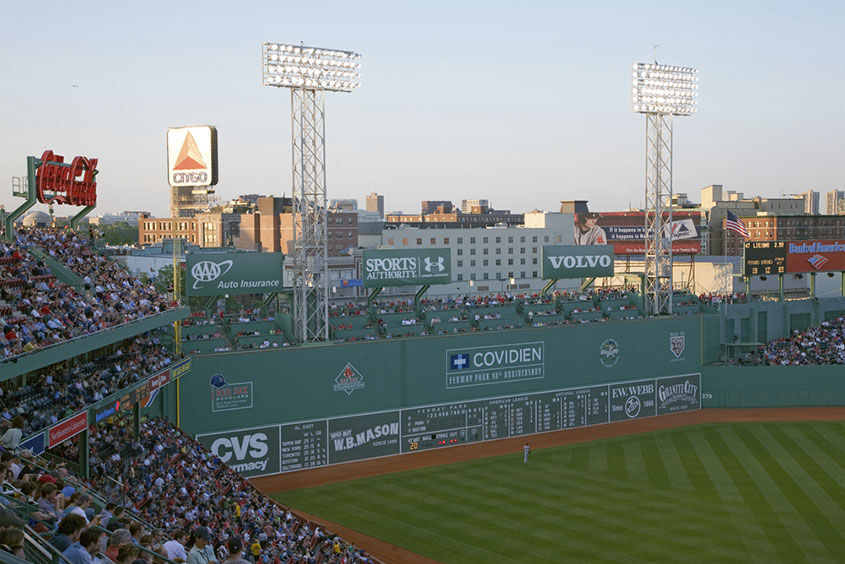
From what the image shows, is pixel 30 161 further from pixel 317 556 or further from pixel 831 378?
pixel 831 378

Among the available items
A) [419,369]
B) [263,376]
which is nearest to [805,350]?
[419,369]

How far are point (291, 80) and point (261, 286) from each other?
27.8 ft

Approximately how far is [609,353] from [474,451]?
902cm

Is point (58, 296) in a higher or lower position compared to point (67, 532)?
higher

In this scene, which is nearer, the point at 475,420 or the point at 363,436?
the point at 363,436

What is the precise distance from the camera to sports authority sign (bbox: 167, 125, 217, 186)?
151 feet

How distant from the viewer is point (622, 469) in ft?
112

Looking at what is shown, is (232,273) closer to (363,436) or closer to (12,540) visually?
(363,436)

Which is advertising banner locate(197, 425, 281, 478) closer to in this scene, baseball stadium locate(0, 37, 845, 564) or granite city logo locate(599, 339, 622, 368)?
baseball stadium locate(0, 37, 845, 564)

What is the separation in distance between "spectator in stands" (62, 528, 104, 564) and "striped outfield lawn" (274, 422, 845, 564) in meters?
19.4

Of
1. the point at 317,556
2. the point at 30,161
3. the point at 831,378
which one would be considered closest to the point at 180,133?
the point at 30,161

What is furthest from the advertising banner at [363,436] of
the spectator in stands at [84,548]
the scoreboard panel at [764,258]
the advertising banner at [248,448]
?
the spectator in stands at [84,548]

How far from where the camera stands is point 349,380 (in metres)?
34.8

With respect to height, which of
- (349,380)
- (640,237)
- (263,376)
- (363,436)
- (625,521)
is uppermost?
(640,237)
